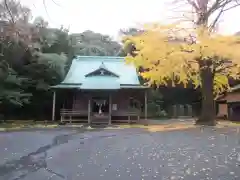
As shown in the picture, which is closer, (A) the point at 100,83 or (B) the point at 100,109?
(A) the point at 100,83

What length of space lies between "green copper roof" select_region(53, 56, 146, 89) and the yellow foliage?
248 inches

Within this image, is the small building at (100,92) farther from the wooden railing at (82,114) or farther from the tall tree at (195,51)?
the tall tree at (195,51)

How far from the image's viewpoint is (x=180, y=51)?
15.4 meters

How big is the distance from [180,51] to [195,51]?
2.50ft

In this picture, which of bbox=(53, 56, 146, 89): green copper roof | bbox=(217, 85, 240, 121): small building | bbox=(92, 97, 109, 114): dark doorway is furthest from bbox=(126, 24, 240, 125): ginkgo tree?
bbox=(217, 85, 240, 121): small building

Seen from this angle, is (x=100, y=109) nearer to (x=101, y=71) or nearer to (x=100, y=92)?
(x=100, y=92)

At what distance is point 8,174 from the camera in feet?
21.4

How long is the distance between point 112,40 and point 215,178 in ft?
140

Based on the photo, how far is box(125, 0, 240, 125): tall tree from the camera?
48.8 ft

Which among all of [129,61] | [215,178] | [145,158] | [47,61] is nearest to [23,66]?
[47,61]

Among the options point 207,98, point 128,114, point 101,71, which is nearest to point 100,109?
point 128,114

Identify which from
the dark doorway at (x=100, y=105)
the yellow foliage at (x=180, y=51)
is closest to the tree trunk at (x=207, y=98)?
the yellow foliage at (x=180, y=51)

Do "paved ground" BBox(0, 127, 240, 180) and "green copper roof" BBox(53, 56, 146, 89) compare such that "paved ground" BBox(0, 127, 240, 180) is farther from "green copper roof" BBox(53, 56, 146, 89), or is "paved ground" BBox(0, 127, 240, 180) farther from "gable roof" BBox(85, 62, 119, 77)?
"gable roof" BBox(85, 62, 119, 77)

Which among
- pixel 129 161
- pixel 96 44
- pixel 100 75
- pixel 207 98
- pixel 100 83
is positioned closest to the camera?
pixel 129 161
